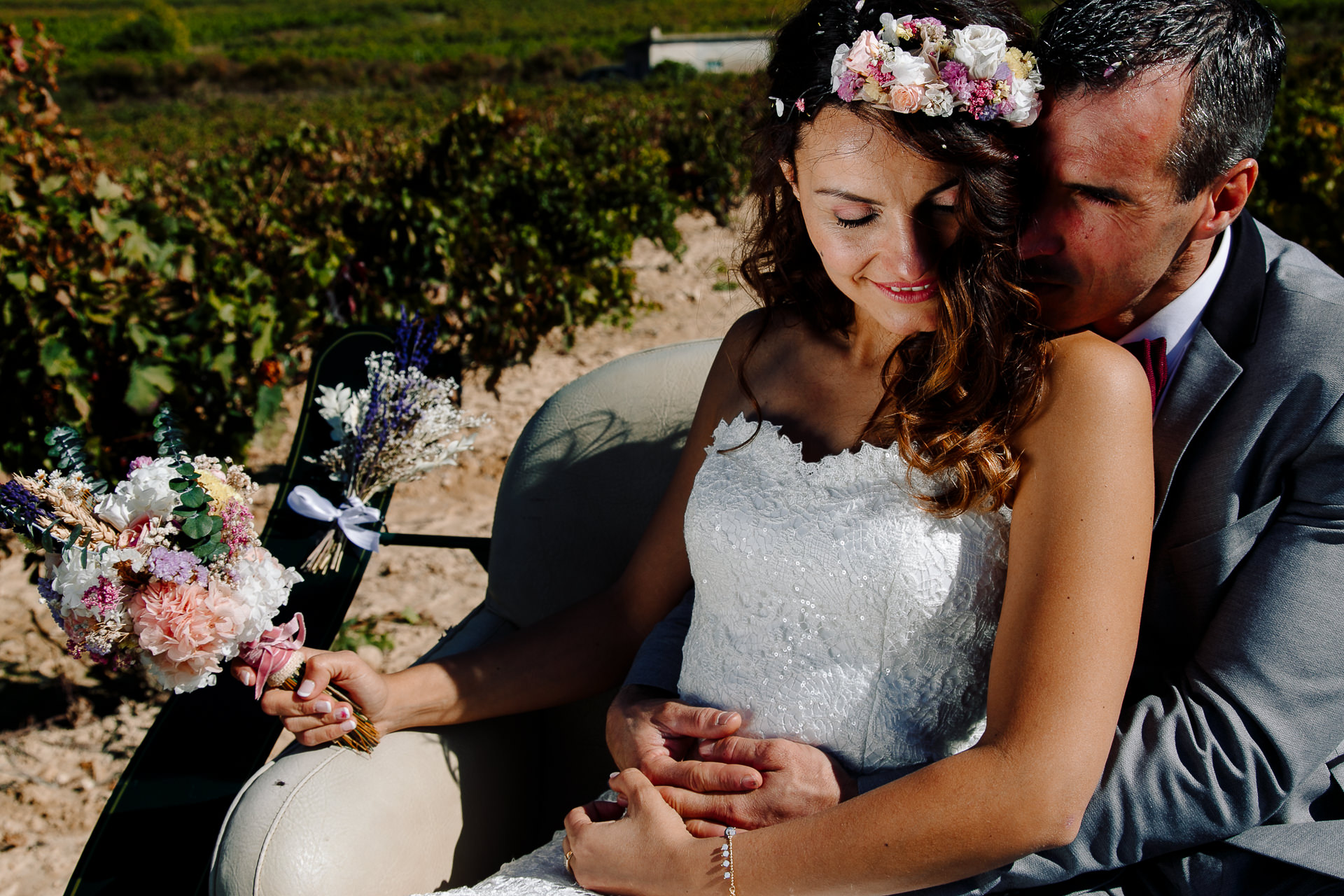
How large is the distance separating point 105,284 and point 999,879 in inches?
139

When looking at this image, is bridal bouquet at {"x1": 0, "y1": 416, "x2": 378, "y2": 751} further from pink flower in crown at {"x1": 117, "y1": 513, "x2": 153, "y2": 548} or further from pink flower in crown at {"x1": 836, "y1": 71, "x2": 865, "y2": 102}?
pink flower in crown at {"x1": 836, "y1": 71, "x2": 865, "y2": 102}

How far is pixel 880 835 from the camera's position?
1416 millimetres

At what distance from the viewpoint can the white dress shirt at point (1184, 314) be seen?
167 cm

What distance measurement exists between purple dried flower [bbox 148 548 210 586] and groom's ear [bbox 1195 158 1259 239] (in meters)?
1.70

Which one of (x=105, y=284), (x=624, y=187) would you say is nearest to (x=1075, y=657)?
(x=105, y=284)

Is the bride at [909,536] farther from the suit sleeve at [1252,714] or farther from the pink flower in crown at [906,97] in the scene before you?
the suit sleeve at [1252,714]

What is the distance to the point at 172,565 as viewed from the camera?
1384 mm

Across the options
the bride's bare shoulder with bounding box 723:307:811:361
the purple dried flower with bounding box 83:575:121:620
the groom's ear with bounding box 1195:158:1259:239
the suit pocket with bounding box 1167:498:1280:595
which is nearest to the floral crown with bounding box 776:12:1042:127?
the groom's ear with bounding box 1195:158:1259:239

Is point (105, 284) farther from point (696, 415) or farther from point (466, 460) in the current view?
point (696, 415)

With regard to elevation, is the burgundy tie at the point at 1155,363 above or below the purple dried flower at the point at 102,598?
above

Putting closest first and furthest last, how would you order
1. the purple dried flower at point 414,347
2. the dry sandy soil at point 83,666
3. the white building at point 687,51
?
the purple dried flower at point 414,347 → the dry sandy soil at point 83,666 → the white building at point 687,51

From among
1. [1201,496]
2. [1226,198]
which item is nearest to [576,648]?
[1201,496]

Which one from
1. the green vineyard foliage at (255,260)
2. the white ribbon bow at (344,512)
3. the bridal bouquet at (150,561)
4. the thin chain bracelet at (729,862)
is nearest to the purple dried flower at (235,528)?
the bridal bouquet at (150,561)

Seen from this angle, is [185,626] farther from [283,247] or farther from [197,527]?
[283,247]
